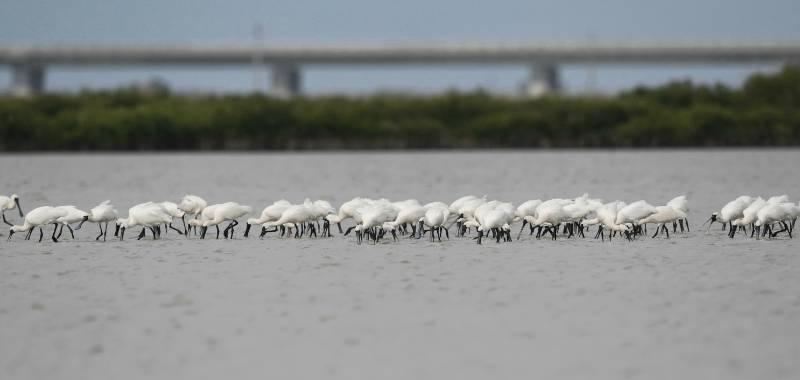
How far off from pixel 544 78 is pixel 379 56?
14.3 metres

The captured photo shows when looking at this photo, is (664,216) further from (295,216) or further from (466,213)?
(295,216)

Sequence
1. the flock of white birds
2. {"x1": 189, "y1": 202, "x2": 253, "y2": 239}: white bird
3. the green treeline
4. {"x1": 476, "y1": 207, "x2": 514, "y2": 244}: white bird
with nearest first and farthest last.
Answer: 1. {"x1": 476, "y1": 207, "x2": 514, "y2": 244}: white bird
2. the flock of white birds
3. {"x1": 189, "y1": 202, "x2": 253, "y2": 239}: white bird
4. the green treeline

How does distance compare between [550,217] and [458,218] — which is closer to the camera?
[550,217]

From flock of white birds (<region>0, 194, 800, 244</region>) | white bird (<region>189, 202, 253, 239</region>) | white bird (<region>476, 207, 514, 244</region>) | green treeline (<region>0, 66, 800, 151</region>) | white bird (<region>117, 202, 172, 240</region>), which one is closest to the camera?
white bird (<region>476, 207, 514, 244</region>)

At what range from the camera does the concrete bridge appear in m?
111

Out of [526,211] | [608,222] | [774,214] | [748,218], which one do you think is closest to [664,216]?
[608,222]

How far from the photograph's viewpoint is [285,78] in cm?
11569

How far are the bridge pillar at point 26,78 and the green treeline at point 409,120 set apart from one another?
1847cm

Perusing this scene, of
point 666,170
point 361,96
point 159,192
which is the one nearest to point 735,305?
point 159,192

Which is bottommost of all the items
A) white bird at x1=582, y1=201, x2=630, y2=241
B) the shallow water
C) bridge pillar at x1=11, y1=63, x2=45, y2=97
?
the shallow water

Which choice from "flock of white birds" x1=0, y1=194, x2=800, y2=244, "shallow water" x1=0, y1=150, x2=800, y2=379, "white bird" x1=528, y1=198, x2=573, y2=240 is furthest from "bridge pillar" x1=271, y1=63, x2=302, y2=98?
"white bird" x1=528, y1=198, x2=573, y2=240

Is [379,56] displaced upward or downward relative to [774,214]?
upward

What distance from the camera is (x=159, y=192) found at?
37.0 m

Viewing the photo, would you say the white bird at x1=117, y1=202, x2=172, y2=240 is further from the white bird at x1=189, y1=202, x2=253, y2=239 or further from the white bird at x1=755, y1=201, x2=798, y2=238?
the white bird at x1=755, y1=201, x2=798, y2=238
